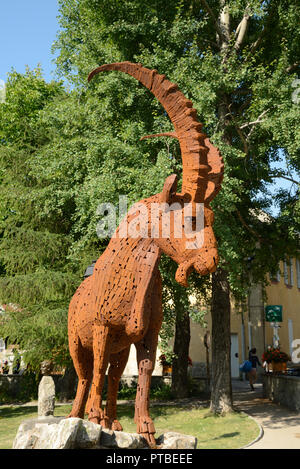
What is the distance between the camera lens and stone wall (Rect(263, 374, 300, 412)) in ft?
47.7

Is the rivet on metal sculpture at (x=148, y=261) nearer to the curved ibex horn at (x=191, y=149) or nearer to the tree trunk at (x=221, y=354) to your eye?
the curved ibex horn at (x=191, y=149)

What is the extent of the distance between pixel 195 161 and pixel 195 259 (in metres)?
0.99

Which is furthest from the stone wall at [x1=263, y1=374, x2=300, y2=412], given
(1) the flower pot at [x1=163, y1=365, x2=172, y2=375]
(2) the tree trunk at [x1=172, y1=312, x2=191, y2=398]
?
(1) the flower pot at [x1=163, y1=365, x2=172, y2=375]

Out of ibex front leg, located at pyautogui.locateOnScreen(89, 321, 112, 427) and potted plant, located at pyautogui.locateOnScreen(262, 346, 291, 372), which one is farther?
potted plant, located at pyautogui.locateOnScreen(262, 346, 291, 372)

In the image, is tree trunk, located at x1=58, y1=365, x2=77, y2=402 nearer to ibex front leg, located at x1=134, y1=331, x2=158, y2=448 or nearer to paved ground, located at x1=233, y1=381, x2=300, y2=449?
paved ground, located at x1=233, y1=381, x2=300, y2=449

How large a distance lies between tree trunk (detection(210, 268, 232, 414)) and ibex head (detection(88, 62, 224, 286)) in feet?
31.2

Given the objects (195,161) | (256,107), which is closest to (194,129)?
(195,161)

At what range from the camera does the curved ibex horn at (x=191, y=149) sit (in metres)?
4.88

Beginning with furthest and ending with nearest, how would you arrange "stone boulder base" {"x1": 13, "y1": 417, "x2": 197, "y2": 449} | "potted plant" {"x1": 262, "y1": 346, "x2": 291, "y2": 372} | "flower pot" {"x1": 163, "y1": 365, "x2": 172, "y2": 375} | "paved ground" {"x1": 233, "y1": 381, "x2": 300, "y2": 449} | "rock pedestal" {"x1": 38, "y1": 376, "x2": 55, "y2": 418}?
"flower pot" {"x1": 163, "y1": 365, "x2": 172, "y2": 375}, "potted plant" {"x1": 262, "y1": 346, "x2": 291, "y2": 372}, "paved ground" {"x1": 233, "y1": 381, "x2": 300, "y2": 449}, "rock pedestal" {"x1": 38, "y1": 376, "x2": 55, "y2": 418}, "stone boulder base" {"x1": 13, "y1": 417, "x2": 197, "y2": 449}

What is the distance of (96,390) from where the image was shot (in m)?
5.07

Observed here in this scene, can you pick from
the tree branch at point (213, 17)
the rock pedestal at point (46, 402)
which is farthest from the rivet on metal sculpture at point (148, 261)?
the tree branch at point (213, 17)

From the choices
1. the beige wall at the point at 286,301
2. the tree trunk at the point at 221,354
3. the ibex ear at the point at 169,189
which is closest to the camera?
the ibex ear at the point at 169,189

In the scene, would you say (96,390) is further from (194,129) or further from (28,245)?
(28,245)

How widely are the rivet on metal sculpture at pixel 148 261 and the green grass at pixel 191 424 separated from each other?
565cm
